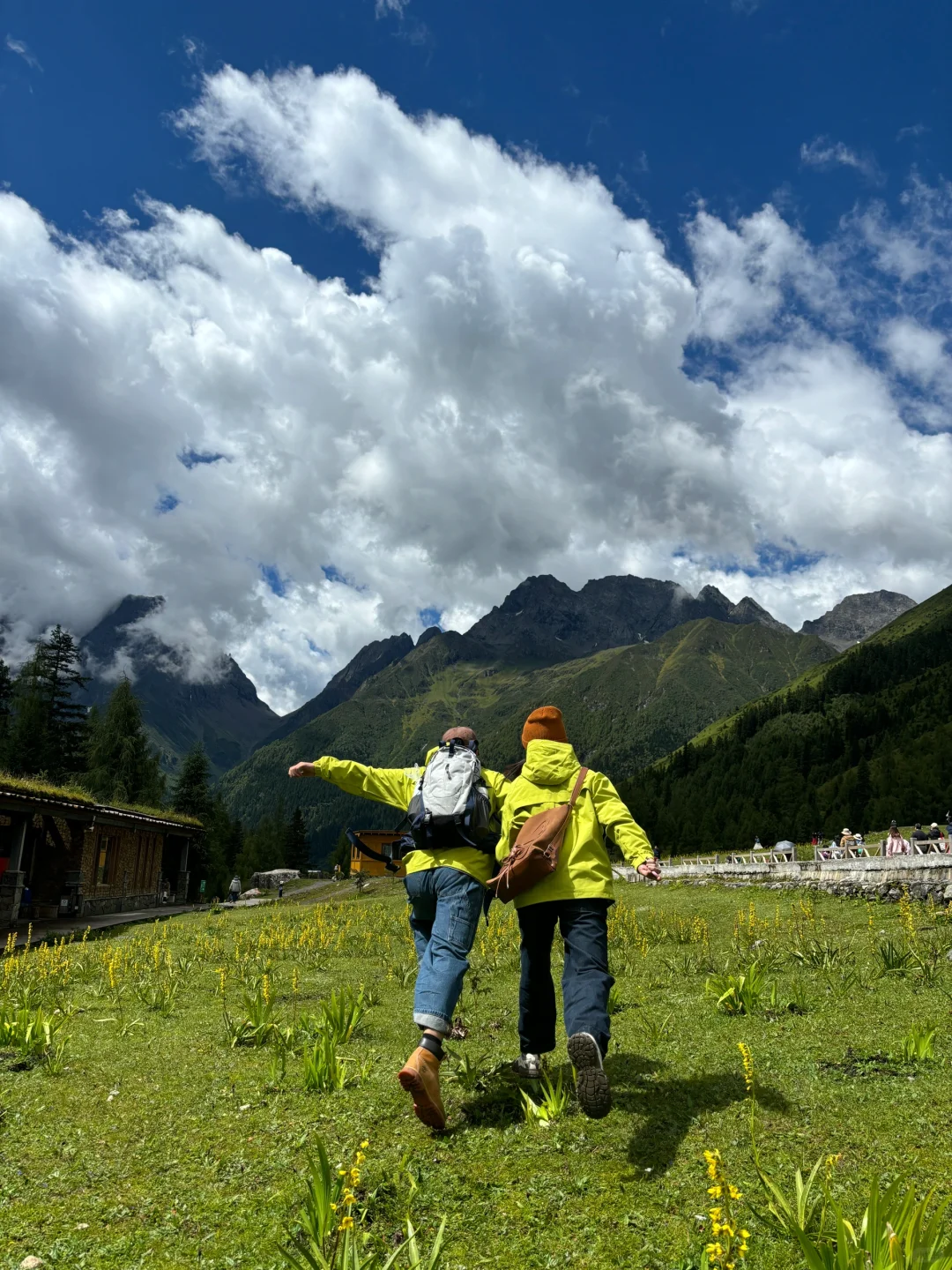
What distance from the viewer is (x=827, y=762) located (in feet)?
379

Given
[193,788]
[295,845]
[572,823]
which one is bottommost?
[572,823]

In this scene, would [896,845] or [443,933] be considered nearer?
[443,933]

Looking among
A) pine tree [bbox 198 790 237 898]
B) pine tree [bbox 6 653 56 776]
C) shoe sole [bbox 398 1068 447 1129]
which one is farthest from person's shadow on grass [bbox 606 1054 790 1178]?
pine tree [bbox 198 790 237 898]

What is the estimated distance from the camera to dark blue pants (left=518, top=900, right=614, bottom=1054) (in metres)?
4.12

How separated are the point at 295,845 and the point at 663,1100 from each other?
94121 millimetres

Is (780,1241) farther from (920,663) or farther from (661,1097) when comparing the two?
(920,663)

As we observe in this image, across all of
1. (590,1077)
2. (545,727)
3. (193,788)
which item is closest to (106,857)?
(545,727)

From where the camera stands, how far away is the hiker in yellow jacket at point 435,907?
3900 millimetres

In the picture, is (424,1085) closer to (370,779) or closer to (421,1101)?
(421,1101)

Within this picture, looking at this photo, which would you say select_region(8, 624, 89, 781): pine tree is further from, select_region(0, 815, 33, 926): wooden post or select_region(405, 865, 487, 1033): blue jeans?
select_region(405, 865, 487, 1033): blue jeans

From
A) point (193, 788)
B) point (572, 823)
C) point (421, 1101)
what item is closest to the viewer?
point (421, 1101)

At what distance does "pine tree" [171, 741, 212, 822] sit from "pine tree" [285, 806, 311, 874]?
27.3 m

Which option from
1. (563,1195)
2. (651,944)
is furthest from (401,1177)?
(651,944)

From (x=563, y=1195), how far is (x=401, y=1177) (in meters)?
0.75
